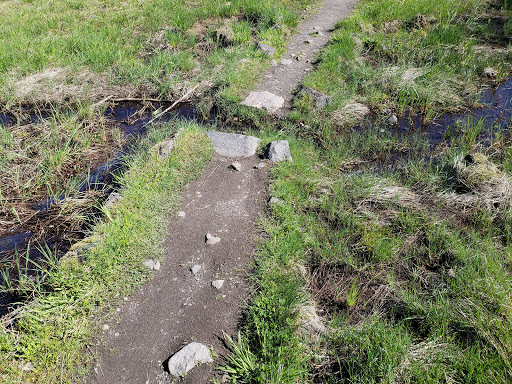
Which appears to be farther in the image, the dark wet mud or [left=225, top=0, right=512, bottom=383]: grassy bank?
the dark wet mud

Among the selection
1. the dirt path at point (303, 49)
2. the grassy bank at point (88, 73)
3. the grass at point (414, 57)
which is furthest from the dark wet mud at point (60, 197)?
the grass at point (414, 57)

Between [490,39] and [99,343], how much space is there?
10.6 meters

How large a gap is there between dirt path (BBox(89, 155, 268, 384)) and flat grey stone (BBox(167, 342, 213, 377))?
5 centimetres

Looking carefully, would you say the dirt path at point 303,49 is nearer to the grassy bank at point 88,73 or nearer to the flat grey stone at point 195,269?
the grassy bank at point 88,73

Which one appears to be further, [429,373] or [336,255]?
[336,255]

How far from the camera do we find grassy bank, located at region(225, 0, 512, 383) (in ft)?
8.73

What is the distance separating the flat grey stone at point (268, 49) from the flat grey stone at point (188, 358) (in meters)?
6.74

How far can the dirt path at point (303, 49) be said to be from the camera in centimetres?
699

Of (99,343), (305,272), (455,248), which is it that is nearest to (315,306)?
(305,272)

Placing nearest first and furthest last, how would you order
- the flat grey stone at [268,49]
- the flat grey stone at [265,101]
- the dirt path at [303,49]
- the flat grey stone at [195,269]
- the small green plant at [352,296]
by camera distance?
the small green plant at [352,296]
the flat grey stone at [195,269]
the flat grey stone at [265,101]
the dirt path at [303,49]
the flat grey stone at [268,49]

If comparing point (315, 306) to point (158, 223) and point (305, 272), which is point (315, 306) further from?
point (158, 223)

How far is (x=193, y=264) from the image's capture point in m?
3.52

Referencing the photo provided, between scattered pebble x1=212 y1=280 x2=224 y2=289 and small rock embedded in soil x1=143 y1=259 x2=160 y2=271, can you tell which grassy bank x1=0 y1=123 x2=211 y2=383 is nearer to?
small rock embedded in soil x1=143 y1=259 x2=160 y2=271

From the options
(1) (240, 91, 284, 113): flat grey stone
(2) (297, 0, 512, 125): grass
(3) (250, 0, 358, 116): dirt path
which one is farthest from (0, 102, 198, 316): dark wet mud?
(2) (297, 0, 512, 125): grass
